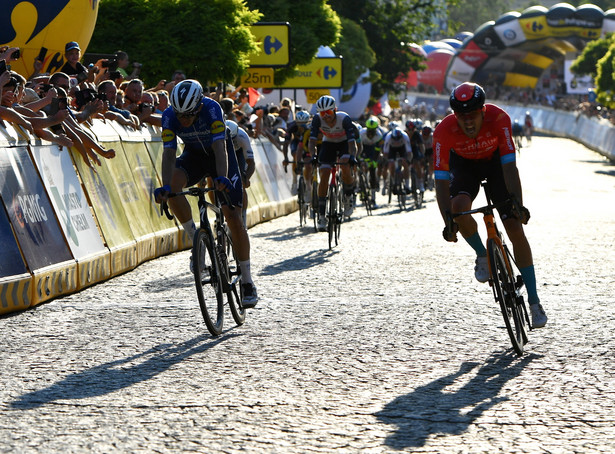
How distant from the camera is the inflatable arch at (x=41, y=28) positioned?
1603 centimetres

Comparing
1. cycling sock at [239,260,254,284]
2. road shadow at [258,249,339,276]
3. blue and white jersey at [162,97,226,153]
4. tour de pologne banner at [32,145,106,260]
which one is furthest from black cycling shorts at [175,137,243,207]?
road shadow at [258,249,339,276]

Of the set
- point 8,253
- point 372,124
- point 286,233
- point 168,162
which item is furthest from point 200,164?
point 372,124

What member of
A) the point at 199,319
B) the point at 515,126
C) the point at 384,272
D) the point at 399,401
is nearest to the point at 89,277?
the point at 199,319

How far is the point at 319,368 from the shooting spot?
6.89 meters

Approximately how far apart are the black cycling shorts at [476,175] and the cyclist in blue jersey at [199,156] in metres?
1.51

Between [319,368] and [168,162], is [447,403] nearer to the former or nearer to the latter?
[319,368]

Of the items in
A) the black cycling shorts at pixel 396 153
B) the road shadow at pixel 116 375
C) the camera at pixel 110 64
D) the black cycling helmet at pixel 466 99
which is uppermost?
the camera at pixel 110 64

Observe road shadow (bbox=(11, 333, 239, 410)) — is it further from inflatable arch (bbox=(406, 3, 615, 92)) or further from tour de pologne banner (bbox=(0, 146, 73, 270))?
inflatable arch (bbox=(406, 3, 615, 92))

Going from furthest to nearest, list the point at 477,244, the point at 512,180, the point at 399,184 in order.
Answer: the point at 399,184
the point at 477,244
the point at 512,180

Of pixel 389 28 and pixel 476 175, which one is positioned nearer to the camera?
pixel 476 175

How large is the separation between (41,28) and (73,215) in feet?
21.0

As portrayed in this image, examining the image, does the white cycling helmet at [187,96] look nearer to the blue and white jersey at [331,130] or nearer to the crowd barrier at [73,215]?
the crowd barrier at [73,215]

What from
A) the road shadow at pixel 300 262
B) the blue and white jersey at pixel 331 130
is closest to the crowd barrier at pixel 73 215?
the road shadow at pixel 300 262

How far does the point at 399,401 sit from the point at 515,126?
63.0 m
